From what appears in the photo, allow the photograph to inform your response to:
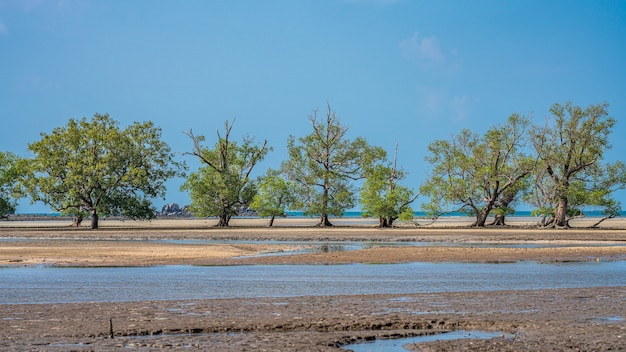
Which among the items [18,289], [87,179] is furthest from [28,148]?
[18,289]

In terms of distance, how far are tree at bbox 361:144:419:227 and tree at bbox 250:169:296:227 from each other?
658 centimetres

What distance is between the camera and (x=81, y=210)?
217 ft

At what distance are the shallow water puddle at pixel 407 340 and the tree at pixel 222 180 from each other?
54943 millimetres

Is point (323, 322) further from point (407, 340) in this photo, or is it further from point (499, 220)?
point (499, 220)

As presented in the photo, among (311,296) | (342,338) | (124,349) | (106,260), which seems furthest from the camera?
(106,260)

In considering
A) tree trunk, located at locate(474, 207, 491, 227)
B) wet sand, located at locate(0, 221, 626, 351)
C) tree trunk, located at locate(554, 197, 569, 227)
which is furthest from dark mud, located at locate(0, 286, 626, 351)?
tree trunk, located at locate(474, 207, 491, 227)

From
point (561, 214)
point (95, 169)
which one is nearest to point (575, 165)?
point (561, 214)

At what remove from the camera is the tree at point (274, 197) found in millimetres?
67625

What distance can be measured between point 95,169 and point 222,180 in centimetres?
1092

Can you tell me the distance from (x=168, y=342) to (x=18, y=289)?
29.1ft

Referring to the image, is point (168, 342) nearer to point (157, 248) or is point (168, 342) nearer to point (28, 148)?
point (157, 248)

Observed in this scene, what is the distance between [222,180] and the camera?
67312mm

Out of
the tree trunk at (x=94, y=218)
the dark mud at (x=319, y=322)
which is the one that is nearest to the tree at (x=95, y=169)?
the tree trunk at (x=94, y=218)

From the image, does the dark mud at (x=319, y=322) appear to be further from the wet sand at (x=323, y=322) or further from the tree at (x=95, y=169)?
the tree at (x=95, y=169)
